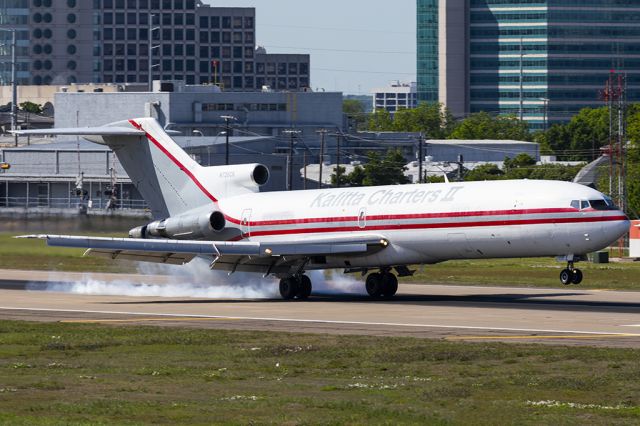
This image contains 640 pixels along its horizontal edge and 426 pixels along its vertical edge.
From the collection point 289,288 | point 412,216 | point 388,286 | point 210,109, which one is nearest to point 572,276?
point 412,216

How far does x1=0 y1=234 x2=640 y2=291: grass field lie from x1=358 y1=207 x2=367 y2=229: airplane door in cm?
1252

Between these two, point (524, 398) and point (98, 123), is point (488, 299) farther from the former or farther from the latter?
point (98, 123)

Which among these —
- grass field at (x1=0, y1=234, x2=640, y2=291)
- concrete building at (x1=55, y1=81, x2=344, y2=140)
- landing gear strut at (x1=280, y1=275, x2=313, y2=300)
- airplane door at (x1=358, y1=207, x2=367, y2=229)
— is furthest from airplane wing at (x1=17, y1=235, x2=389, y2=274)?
concrete building at (x1=55, y1=81, x2=344, y2=140)

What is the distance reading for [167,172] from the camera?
174ft

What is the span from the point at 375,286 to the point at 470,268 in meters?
23.3

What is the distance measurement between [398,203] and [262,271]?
6200 mm

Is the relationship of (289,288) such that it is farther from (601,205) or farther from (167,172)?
(601,205)

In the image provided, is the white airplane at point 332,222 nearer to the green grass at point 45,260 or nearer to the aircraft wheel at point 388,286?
the aircraft wheel at point 388,286

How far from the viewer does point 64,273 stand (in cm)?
6462

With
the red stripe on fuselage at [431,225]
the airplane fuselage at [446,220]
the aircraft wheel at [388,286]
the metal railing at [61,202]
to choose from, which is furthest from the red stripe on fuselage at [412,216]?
the metal railing at [61,202]

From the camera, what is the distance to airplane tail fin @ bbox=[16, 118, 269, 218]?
173 feet

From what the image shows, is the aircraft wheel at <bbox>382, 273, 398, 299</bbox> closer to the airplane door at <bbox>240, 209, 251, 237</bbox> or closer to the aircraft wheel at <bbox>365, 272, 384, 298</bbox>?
the aircraft wheel at <bbox>365, 272, 384, 298</bbox>

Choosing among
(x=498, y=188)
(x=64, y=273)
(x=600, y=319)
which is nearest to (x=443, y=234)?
(x=498, y=188)

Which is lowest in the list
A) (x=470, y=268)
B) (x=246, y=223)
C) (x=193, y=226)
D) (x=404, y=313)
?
(x=470, y=268)
